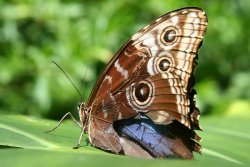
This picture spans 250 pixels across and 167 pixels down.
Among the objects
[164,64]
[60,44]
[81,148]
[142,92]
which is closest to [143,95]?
[142,92]

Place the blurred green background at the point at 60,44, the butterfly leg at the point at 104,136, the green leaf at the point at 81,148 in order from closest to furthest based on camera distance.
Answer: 1. the green leaf at the point at 81,148
2. the butterfly leg at the point at 104,136
3. the blurred green background at the point at 60,44

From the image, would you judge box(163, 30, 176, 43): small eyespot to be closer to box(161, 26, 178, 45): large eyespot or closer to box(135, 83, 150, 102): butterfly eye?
box(161, 26, 178, 45): large eyespot

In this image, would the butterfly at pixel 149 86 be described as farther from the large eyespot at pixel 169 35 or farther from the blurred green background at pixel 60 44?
the blurred green background at pixel 60 44

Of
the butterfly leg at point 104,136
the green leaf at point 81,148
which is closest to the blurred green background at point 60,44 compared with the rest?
the green leaf at point 81,148

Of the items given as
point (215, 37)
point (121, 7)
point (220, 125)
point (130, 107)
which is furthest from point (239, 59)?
point (130, 107)

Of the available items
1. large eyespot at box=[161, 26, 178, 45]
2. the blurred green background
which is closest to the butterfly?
large eyespot at box=[161, 26, 178, 45]

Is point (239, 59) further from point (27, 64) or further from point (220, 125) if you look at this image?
point (220, 125)

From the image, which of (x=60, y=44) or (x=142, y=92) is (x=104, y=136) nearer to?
(x=142, y=92)
